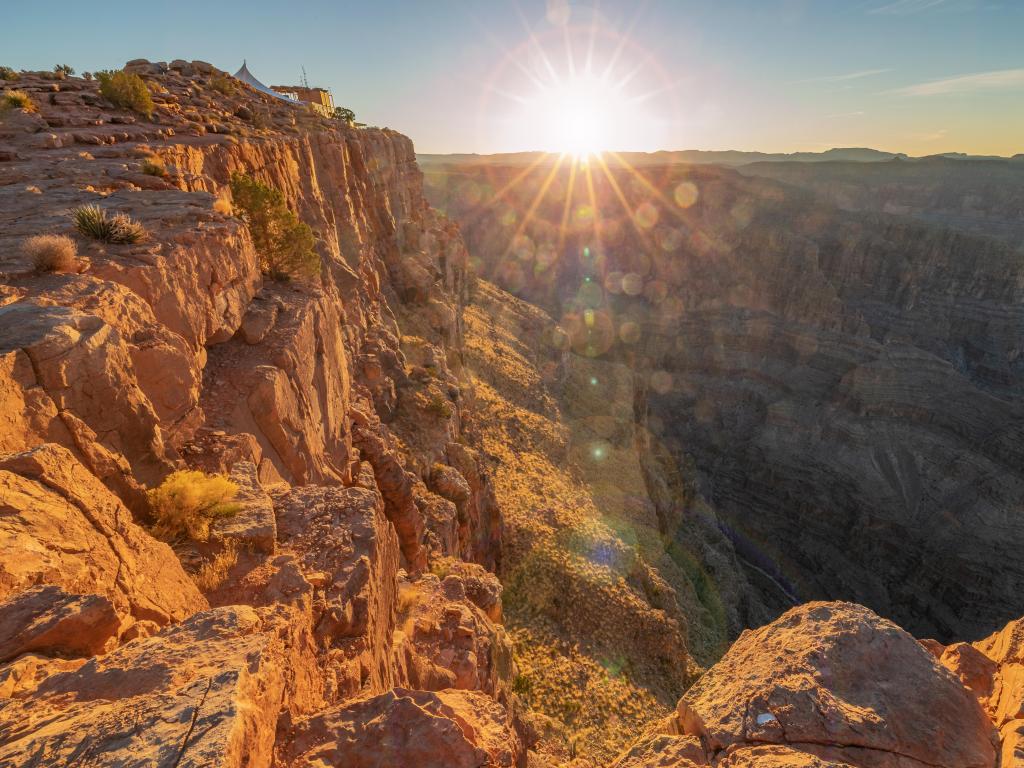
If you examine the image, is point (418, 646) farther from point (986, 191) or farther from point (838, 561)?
point (986, 191)

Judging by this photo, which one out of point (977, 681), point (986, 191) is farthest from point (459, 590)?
point (986, 191)

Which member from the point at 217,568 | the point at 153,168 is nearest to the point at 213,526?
the point at 217,568

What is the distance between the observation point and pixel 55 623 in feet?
11.8

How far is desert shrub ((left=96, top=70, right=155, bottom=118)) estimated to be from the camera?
1591 centimetres

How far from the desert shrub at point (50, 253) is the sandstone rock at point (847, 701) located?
9.84 meters

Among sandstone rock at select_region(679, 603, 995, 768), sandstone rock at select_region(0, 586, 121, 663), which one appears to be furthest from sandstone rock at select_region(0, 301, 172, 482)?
sandstone rock at select_region(679, 603, 995, 768)

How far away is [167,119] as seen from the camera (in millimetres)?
16531

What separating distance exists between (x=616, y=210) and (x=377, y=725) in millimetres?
75284

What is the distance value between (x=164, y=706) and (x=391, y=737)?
1.81 metres

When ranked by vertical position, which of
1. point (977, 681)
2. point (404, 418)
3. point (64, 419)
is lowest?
point (404, 418)

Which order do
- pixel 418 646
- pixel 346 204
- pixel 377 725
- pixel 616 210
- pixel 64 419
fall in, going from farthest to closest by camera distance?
pixel 616 210, pixel 346 204, pixel 418 646, pixel 64 419, pixel 377 725

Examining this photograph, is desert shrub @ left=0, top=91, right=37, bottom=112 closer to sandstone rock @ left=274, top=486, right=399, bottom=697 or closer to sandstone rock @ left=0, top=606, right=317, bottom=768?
sandstone rock @ left=274, top=486, right=399, bottom=697

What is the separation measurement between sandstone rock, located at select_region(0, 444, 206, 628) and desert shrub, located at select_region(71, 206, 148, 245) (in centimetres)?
483

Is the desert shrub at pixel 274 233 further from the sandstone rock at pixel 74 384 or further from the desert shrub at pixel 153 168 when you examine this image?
the sandstone rock at pixel 74 384
